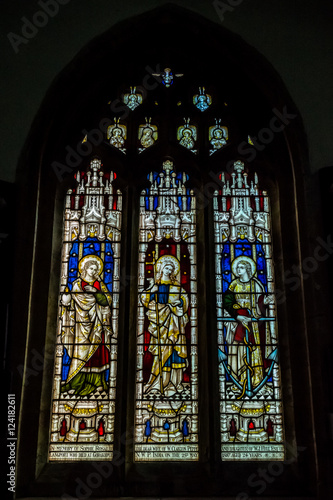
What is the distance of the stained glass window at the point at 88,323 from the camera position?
4871 mm

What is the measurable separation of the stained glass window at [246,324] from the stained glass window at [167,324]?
0.25 metres

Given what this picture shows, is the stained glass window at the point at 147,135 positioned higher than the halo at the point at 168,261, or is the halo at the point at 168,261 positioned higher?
the stained glass window at the point at 147,135

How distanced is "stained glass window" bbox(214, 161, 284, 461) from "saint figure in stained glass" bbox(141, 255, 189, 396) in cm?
32

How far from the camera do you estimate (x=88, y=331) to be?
204 inches

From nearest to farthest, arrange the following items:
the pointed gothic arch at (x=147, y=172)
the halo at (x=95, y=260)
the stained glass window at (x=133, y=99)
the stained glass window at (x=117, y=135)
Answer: the pointed gothic arch at (x=147, y=172) < the halo at (x=95, y=260) < the stained glass window at (x=117, y=135) < the stained glass window at (x=133, y=99)

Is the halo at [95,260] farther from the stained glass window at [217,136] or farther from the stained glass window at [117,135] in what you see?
the stained glass window at [217,136]

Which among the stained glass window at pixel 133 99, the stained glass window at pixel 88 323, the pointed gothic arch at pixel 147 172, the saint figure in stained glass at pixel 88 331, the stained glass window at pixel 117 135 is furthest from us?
the stained glass window at pixel 133 99

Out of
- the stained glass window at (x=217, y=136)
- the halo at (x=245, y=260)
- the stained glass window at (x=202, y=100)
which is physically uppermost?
the stained glass window at (x=202, y=100)

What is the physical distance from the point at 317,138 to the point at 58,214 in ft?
7.85

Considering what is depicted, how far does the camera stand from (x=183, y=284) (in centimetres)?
536

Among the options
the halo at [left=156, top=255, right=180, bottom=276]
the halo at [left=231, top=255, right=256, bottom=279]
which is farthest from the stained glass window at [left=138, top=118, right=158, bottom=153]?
the halo at [left=231, top=255, right=256, bottom=279]

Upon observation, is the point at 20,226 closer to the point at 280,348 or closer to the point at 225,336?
the point at 225,336

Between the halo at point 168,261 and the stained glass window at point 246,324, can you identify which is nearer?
the stained glass window at point 246,324

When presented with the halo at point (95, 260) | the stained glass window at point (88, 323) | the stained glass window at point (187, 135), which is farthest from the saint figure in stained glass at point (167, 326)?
the stained glass window at point (187, 135)
